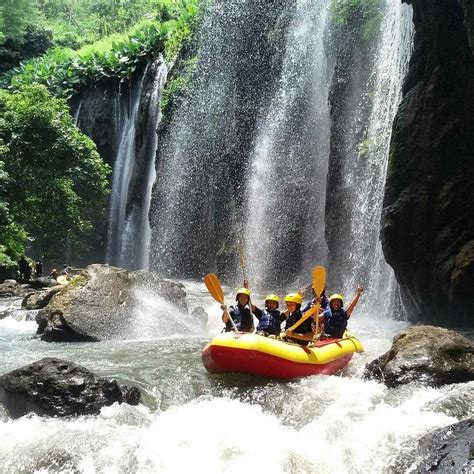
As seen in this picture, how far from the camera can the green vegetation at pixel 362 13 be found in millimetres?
15266

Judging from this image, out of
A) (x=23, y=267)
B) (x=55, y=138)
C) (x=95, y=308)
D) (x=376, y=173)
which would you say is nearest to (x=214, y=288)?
(x=95, y=308)

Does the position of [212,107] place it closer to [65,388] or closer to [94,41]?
[65,388]

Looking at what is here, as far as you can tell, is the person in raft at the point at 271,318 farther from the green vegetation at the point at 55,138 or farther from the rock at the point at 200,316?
the green vegetation at the point at 55,138

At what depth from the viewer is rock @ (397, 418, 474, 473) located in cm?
405

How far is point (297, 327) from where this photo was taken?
25.1 ft

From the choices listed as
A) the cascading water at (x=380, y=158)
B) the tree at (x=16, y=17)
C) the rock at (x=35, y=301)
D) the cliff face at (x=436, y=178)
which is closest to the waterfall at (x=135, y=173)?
the rock at (x=35, y=301)

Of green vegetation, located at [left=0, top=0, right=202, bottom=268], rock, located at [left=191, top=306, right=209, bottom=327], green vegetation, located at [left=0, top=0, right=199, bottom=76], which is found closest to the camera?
rock, located at [left=191, top=306, right=209, bottom=327]

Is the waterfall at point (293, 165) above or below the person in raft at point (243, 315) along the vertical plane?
above

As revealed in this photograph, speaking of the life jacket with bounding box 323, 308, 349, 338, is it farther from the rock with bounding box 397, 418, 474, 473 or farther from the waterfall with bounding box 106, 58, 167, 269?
the waterfall with bounding box 106, 58, 167, 269

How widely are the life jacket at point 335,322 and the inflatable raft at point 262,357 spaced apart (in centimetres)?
111

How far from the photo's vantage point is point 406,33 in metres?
13.6

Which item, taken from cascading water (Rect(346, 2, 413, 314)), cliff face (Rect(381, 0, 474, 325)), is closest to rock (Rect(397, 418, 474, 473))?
cliff face (Rect(381, 0, 474, 325))

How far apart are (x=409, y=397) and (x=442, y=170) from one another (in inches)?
244

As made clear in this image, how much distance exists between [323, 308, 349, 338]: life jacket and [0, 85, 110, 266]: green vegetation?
13.5 metres
